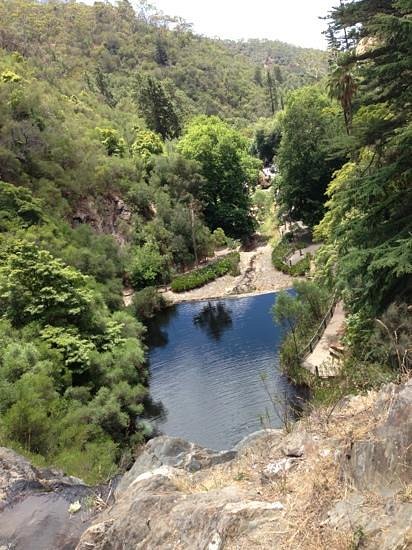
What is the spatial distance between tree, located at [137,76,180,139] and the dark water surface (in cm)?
3237

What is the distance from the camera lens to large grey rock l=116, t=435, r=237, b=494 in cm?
770

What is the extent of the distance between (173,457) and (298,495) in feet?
15.8

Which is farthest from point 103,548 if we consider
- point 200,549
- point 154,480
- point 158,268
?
point 158,268

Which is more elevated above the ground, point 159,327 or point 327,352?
point 159,327

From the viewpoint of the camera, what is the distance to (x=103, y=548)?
17.1 feet

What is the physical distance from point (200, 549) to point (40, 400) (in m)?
11.6

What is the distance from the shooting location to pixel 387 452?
4.29m

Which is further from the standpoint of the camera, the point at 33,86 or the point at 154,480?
the point at 33,86

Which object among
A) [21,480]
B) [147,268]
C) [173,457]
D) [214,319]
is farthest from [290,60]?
[21,480]

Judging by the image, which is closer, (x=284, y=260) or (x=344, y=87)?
(x=344, y=87)

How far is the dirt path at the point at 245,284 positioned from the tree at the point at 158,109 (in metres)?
25.6

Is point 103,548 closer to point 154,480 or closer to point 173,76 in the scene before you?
point 154,480

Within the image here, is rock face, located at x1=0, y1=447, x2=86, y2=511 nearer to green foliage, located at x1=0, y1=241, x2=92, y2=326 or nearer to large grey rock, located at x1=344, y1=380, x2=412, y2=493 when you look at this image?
large grey rock, located at x1=344, y1=380, x2=412, y2=493

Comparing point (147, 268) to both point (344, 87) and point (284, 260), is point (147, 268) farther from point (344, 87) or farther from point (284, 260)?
point (344, 87)
